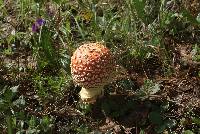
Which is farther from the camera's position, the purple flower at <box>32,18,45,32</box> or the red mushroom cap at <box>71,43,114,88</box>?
the purple flower at <box>32,18,45,32</box>

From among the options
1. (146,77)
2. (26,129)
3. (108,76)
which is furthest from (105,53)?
(26,129)

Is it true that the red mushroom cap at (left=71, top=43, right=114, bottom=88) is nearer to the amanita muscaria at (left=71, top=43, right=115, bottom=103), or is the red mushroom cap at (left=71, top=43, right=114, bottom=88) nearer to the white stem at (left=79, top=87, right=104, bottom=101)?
the amanita muscaria at (left=71, top=43, right=115, bottom=103)

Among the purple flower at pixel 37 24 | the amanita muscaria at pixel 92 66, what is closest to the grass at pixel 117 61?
the purple flower at pixel 37 24

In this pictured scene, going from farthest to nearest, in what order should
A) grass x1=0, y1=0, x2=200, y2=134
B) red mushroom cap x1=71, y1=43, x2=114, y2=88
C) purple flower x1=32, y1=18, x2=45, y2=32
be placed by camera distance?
purple flower x1=32, y1=18, x2=45, y2=32 < grass x1=0, y1=0, x2=200, y2=134 < red mushroom cap x1=71, y1=43, x2=114, y2=88

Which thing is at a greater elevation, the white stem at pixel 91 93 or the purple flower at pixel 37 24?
the purple flower at pixel 37 24

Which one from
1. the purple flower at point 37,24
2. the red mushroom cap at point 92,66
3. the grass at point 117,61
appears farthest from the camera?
the purple flower at point 37,24

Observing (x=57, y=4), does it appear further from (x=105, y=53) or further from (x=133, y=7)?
(x=105, y=53)

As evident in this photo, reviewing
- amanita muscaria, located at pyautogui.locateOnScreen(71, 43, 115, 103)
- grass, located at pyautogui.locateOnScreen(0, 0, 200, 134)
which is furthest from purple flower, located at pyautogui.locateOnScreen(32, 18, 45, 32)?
amanita muscaria, located at pyautogui.locateOnScreen(71, 43, 115, 103)

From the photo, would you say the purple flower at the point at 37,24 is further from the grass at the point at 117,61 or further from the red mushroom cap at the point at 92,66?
the red mushroom cap at the point at 92,66
